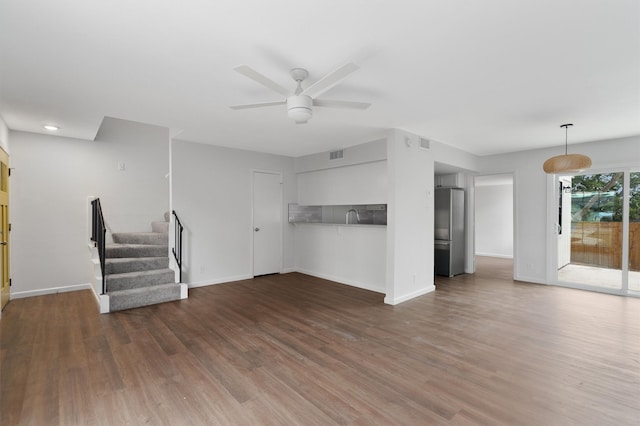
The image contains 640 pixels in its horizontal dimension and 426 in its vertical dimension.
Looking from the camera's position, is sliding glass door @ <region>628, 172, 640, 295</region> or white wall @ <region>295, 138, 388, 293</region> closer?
sliding glass door @ <region>628, 172, 640, 295</region>

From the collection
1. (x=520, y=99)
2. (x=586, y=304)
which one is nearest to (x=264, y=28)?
(x=520, y=99)

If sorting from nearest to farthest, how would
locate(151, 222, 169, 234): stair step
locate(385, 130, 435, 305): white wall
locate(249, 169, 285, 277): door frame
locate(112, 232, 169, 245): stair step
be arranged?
locate(385, 130, 435, 305): white wall
locate(112, 232, 169, 245): stair step
locate(151, 222, 169, 234): stair step
locate(249, 169, 285, 277): door frame

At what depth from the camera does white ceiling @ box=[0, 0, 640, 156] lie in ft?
6.18

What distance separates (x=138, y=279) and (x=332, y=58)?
4.22m

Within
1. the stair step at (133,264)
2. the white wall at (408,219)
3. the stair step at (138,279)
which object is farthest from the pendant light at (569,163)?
the stair step at (133,264)

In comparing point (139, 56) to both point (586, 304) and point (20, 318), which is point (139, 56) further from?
point (586, 304)

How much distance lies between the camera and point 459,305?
443 cm

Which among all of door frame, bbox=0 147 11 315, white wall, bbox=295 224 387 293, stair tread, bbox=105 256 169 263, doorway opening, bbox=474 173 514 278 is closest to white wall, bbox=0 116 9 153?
door frame, bbox=0 147 11 315

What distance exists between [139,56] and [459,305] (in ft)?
15.9

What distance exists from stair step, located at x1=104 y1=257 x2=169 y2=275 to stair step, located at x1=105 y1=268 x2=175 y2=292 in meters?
0.10

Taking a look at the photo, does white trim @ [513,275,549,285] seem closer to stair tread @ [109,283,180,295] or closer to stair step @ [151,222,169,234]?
stair tread @ [109,283,180,295]

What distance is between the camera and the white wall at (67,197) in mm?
4727

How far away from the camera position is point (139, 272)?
4.73m

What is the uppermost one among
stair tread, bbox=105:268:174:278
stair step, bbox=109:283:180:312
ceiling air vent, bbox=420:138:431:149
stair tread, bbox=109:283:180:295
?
ceiling air vent, bbox=420:138:431:149
